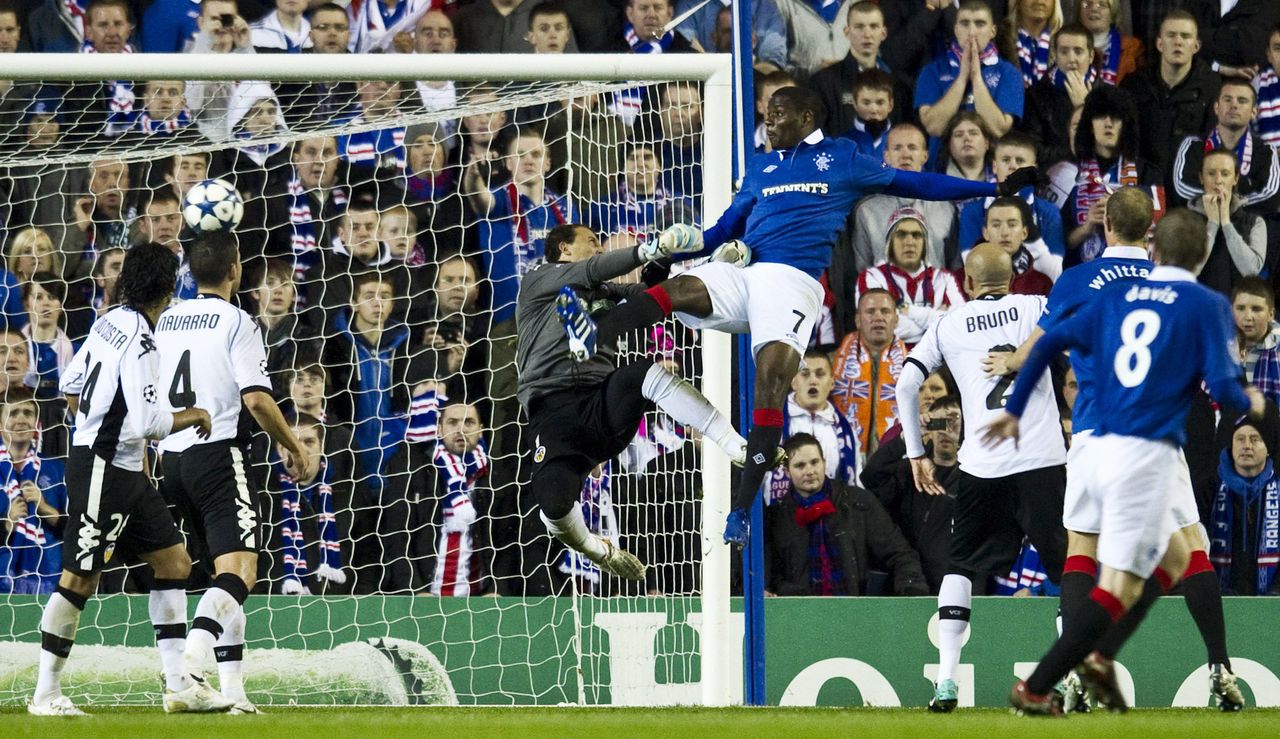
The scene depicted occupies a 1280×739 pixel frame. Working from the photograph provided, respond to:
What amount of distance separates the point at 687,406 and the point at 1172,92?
16.5 feet

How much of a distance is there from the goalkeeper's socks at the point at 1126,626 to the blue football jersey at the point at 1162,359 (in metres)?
0.54

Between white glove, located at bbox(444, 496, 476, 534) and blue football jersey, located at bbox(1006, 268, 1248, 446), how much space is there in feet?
14.6

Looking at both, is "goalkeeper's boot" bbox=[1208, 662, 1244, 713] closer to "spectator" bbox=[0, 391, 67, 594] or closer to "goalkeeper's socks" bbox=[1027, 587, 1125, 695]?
"goalkeeper's socks" bbox=[1027, 587, 1125, 695]

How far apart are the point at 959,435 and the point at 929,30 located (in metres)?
2.87

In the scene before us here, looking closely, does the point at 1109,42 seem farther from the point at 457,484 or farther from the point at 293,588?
the point at 293,588

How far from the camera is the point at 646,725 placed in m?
4.81

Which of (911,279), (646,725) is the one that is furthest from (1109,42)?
(646,725)

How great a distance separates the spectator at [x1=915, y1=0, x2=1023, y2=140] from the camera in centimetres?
959

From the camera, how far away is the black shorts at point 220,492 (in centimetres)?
643


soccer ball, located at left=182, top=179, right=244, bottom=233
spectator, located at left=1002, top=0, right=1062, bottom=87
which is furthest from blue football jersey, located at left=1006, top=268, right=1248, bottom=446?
spectator, located at left=1002, top=0, right=1062, bottom=87

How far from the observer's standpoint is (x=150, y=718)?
5.48m

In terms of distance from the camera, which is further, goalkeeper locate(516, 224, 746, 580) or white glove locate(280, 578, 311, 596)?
white glove locate(280, 578, 311, 596)

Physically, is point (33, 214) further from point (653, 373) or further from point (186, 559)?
point (653, 373)

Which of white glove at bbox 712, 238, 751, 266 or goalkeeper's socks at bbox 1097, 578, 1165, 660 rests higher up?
white glove at bbox 712, 238, 751, 266
